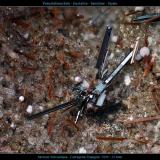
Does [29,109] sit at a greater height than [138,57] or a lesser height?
lesser

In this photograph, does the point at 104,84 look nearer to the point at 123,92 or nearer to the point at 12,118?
the point at 123,92

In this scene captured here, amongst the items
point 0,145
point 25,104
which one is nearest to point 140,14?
point 25,104

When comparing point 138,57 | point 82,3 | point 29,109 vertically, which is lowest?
point 29,109

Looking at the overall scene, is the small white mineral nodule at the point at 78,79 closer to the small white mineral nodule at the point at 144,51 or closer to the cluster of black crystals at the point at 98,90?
the cluster of black crystals at the point at 98,90

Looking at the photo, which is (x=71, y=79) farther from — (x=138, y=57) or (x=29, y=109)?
(x=138, y=57)

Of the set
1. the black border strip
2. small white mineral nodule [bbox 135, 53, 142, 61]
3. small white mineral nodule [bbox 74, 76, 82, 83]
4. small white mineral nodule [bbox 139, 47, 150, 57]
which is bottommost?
small white mineral nodule [bbox 74, 76, 82, 83]

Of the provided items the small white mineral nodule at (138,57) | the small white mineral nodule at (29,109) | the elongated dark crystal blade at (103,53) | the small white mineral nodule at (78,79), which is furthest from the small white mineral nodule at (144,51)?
the small white mineral nodule at (29,109)

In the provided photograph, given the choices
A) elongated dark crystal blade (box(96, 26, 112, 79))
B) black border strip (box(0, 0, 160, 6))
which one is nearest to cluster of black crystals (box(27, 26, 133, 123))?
elongated dark crystal blade (box(96, 26, 112, 79))

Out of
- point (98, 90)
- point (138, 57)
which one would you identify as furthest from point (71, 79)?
point (138, 57)

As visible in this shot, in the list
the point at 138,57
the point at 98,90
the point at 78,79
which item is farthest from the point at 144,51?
the point at 78,79

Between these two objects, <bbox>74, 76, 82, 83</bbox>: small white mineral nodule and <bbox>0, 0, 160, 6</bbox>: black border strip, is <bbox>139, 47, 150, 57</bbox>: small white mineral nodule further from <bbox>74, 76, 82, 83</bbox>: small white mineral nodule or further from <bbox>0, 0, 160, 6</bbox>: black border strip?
<bbox>74, 76, 82, 83</bbox>: small white mineral nodule

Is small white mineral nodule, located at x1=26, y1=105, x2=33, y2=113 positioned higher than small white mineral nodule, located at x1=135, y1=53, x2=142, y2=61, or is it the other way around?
small white mineral nodule, located at x1=135, y1=53, x2=142, y2=61
